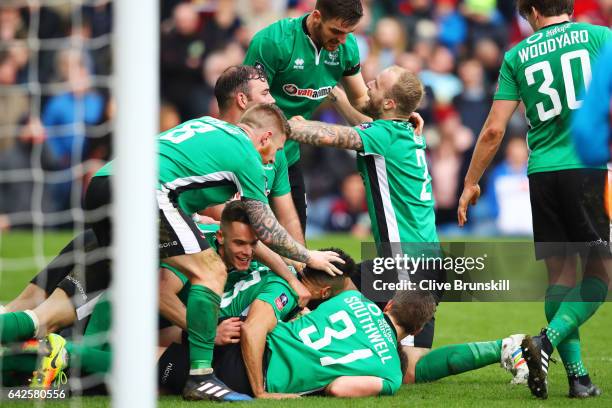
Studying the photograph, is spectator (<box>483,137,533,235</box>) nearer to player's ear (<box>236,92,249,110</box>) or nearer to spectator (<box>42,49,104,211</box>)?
spectator (<box>42,49,104,211</box>)

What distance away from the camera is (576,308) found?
223 inches

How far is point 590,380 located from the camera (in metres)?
5.77

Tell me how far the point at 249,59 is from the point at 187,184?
1.85 meters

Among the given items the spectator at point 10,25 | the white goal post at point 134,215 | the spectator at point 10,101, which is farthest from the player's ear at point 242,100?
the spectator at point 10,25

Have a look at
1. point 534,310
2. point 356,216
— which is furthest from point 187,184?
point 356,216

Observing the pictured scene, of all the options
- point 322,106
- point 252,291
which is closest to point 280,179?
point 252,291

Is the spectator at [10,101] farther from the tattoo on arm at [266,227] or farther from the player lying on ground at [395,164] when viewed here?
the tattoo on arm at [266,227]

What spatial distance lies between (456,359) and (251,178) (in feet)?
5.61

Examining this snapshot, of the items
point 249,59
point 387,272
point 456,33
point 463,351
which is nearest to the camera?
point 463,351

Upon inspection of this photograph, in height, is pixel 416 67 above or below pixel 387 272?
above

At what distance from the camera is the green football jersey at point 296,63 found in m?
7.14

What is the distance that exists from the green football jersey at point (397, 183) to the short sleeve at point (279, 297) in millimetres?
1103

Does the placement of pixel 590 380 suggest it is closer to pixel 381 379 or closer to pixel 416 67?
pixel 381 379

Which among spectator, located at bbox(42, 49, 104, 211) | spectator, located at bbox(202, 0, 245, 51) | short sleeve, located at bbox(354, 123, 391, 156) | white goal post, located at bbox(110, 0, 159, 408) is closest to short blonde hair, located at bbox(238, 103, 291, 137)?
short sleeve, located at bbox(354, 123, 391, 156)
